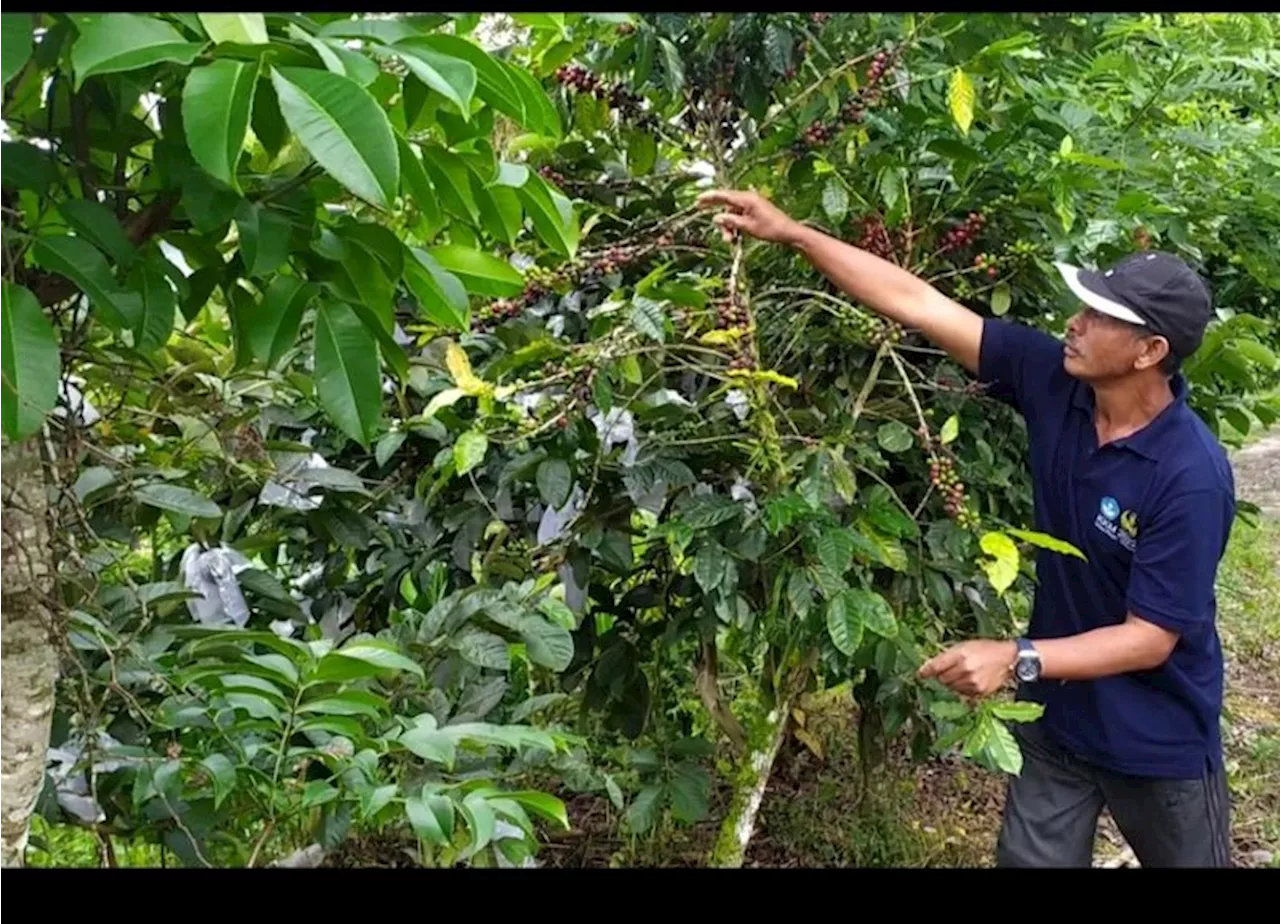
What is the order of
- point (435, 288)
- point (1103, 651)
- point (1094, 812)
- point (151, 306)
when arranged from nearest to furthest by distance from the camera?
point (151, 306) → point (435, 288) → point (1103, 651) → point (1094, 812)

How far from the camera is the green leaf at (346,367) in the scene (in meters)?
1.06

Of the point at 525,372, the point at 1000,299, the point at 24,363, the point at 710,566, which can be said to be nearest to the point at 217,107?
the point at 24,363

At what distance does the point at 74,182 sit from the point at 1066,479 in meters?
1.34

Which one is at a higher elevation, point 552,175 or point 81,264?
point 81,264

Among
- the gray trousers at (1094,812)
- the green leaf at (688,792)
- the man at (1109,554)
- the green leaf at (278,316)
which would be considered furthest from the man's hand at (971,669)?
the green leaf at (278,316)

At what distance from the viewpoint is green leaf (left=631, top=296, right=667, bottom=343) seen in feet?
5.13

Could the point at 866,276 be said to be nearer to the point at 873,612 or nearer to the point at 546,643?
the point at 873,612

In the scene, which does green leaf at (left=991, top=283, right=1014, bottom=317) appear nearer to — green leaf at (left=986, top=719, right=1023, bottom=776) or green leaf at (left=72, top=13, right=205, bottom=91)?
green leaf at (left=986, top=719, right=1023, bottom=776)

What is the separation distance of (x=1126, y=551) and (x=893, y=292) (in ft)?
1.65

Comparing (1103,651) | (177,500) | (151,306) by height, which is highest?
(151,306)

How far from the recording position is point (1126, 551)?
1.59m

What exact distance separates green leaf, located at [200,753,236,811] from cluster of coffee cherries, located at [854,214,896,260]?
1213mm

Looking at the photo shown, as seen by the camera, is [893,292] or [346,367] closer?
[346,367]

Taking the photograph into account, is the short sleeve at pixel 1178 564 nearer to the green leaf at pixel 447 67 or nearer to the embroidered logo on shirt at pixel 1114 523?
the embroidered logo on shirt at pixel 1114 523
